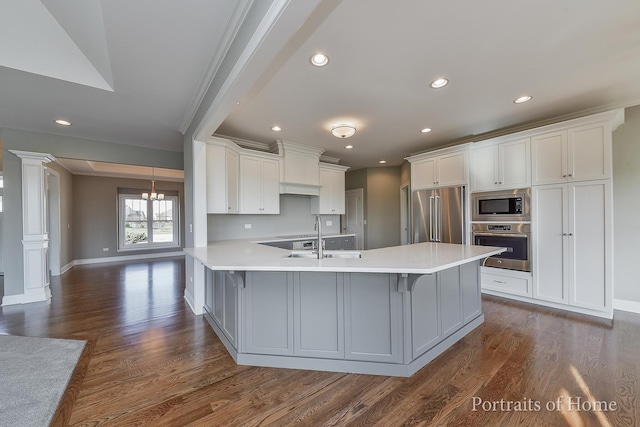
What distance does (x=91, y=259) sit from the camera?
686 centimetres

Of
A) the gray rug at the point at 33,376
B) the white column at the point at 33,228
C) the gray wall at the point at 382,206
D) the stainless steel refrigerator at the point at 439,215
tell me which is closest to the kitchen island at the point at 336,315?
the gray rug at the point at 33,376

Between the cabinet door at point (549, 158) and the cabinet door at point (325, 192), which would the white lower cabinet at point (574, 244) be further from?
the cabinet door at point (325, 192)

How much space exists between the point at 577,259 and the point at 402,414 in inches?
124

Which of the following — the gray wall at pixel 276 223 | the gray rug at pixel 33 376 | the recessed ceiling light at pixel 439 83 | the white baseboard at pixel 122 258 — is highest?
the recessed ceiling light at pixel 439 83

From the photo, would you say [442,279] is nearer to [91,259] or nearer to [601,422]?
[601,422]

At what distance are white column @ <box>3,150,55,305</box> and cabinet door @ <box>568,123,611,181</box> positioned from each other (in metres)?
7.10

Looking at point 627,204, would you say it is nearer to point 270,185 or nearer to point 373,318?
point 373,318

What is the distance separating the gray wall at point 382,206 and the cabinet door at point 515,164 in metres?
2.96

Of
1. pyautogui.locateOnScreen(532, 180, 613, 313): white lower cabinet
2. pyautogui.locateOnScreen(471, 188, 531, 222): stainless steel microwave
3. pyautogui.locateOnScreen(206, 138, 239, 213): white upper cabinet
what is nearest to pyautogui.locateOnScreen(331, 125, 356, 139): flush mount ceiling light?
pyautogui.locateOnScreen(206, 138, 239, 213): white upper cabinet

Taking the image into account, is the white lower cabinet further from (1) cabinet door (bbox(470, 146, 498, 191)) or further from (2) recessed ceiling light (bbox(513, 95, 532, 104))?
(2) recessed ceiling light (bbox(513, 95, 532, 104))

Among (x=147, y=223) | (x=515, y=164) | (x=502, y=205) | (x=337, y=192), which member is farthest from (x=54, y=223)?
(x=515, y=164)

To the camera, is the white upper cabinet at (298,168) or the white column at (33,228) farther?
the white upper cabinet at (298,168)

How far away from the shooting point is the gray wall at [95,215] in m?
6.73

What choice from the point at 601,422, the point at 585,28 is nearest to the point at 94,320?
the point at 601,422
